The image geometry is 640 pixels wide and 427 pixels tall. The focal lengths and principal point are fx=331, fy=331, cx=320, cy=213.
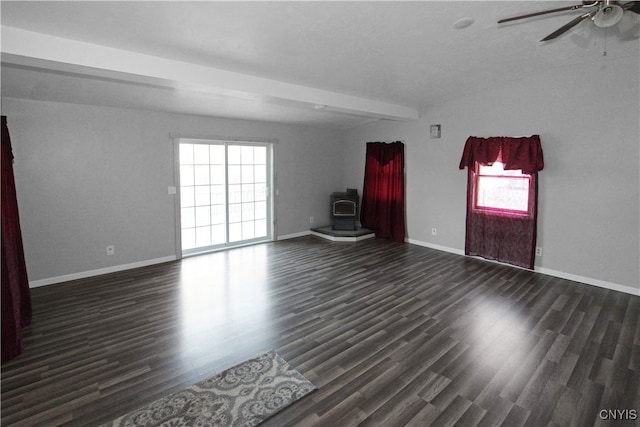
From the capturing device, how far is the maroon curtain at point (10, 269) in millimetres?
2650

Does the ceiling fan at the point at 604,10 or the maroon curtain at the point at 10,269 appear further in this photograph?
the maroon curtain at the point at 10,269

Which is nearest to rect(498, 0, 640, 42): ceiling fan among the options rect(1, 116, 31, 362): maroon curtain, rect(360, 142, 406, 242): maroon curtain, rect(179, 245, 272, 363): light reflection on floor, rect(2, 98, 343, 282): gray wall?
rect(179, 245, 272, 363): light reflection on floor

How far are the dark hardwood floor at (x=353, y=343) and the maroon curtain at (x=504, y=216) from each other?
0.46m

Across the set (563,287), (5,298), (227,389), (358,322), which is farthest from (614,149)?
(5,298)

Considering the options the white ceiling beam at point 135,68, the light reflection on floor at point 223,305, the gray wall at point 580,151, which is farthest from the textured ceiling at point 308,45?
the light reflection on floor at point 223,305

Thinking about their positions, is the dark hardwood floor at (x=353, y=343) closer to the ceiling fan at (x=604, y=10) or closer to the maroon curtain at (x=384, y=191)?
the maroon curtain at (x=384, y=191)

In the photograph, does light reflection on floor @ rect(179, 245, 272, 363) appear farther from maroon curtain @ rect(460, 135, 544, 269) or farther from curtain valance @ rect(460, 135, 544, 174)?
curtain valance @ rect(460, 135, 544, 174)

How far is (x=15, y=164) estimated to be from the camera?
3939 millimetres

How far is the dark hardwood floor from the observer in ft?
7.30

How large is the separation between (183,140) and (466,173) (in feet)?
15.7

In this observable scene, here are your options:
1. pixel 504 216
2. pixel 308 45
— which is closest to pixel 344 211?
pixel 504 216

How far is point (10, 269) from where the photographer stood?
9.01 ft

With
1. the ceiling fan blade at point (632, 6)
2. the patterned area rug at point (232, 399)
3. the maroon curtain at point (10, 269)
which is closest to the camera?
the patterned area rug at point (232, 399)

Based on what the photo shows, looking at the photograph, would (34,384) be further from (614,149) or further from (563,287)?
(614,149)
